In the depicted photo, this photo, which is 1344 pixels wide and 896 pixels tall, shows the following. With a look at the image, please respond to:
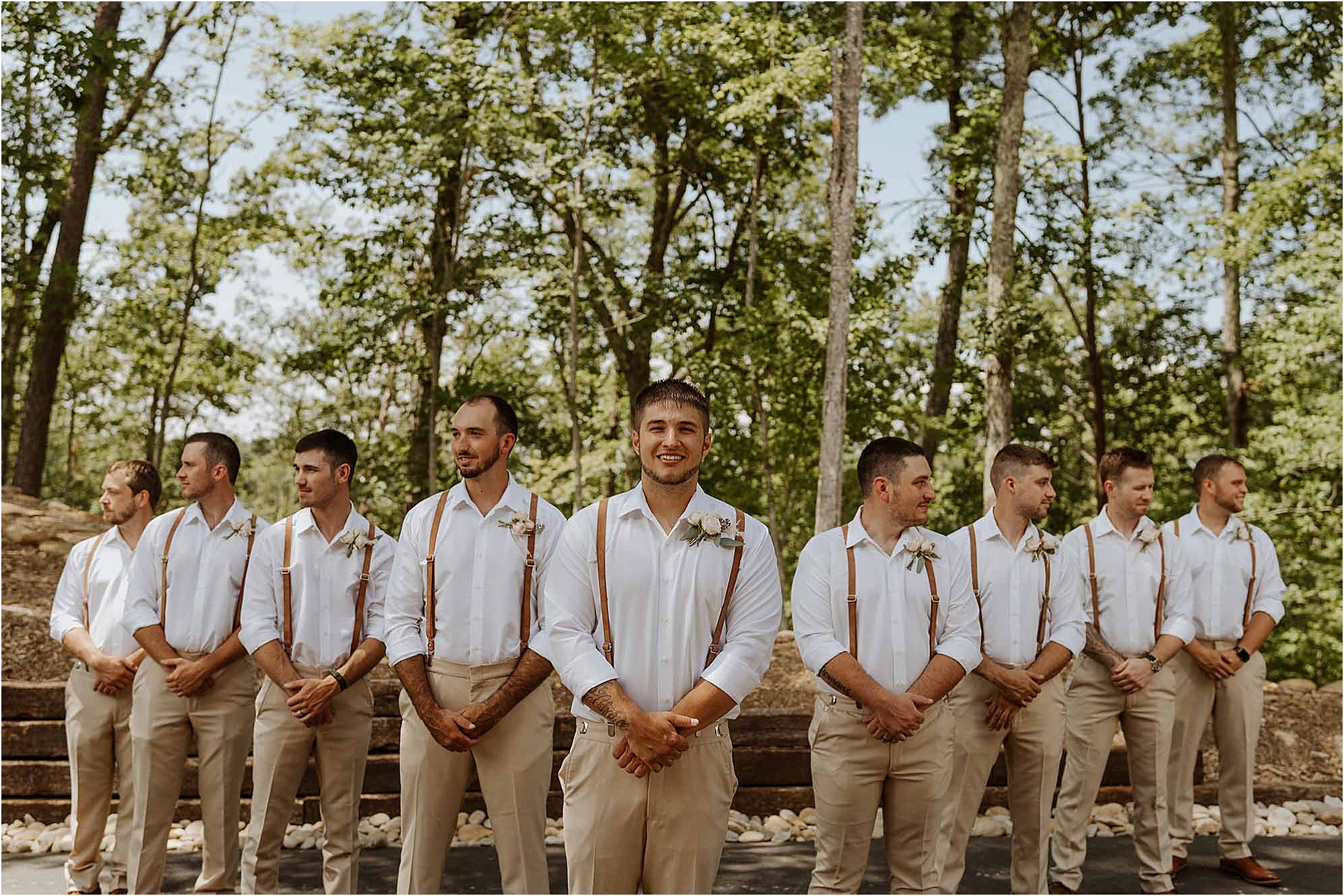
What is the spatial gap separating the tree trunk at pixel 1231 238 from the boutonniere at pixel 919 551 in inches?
535

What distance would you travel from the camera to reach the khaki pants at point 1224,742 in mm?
6543

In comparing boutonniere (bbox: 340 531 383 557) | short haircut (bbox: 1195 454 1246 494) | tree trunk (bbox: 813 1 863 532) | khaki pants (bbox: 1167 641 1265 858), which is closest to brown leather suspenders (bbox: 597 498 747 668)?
boutonniere (bbox: 340 531 383 557)

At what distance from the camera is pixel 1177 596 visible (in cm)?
623

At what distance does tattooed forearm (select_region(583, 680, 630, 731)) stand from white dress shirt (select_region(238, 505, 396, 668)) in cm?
172

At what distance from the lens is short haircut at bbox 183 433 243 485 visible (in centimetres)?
541

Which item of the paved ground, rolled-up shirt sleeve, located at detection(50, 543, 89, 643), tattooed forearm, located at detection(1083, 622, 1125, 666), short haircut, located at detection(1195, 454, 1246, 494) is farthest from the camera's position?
short haircut, located at detection(1195, 454, 1246, 494)

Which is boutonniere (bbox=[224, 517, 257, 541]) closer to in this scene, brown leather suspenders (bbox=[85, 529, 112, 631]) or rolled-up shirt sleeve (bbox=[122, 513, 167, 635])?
rolled-up shirt sleeve (bbox=[122, 513, 167, 635])

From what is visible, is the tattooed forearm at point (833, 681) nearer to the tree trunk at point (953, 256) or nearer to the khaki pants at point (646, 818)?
the khaki pants at point (646, 818)

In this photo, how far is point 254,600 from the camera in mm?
4930

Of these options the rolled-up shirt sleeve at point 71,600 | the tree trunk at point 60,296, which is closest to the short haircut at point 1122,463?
the rolled-up shirt sleeve at point 71,600

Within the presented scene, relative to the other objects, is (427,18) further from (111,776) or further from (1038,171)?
(111,776)

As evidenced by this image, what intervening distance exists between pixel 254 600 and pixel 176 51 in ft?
54.4

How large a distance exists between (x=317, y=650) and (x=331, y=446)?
0.91 metres

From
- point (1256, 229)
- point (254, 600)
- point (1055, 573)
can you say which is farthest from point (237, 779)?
point (1256, 229)
